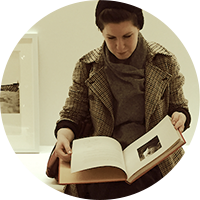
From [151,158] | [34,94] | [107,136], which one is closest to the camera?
[151,158]

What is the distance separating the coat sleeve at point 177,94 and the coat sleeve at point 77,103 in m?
0.34

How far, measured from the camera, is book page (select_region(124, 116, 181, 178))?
119 centimetres

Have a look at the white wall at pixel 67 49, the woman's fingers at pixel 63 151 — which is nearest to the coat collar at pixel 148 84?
the white wall at pixel 67 49

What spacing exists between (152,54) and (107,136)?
1.23 ft

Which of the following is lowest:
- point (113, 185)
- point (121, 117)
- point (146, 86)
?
point (113, 185)

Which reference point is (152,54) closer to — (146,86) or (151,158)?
(146,86)

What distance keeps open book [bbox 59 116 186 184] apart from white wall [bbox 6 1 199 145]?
0.61 ft

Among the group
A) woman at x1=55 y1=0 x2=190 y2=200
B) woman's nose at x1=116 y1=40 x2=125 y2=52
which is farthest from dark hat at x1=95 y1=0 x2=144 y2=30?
woman's nose at x1=116 y1=40 x2=125 y2=52

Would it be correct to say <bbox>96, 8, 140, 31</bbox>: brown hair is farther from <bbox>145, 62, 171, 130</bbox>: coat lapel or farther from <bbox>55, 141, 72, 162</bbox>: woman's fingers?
<bbox>55, 141, 72, 162</bbox>: woman's fingers

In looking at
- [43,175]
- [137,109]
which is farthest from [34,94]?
[137,109]

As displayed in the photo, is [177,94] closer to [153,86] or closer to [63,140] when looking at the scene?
[153,86]

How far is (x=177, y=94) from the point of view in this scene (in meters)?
1.32

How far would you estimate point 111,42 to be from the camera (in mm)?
1271

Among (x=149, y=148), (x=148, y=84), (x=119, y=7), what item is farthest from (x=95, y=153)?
(x=119, y=7)
